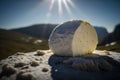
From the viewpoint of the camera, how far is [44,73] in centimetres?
1084

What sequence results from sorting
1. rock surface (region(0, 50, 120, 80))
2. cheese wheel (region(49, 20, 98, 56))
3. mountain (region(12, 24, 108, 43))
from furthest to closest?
1. mountain (region(12, 24, 108, 43))
2. cheese wheel (region(49, 20, 98, 56))
3. rock surface (region(0, 50, 120, 80))

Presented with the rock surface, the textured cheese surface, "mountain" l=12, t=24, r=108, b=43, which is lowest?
the rock surface

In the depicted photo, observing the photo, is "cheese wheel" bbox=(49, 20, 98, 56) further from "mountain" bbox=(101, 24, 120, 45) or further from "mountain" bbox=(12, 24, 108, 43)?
"mountain" bbox=(12, 24, 108, 43)

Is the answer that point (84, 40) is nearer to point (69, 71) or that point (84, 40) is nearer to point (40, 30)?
point (69, 71)

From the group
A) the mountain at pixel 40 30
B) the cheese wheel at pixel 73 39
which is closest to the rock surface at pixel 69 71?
the cheese wheel at pixel 73 39

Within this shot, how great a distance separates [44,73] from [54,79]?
1.27 meters

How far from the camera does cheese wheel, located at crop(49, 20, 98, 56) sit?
14.0 metres

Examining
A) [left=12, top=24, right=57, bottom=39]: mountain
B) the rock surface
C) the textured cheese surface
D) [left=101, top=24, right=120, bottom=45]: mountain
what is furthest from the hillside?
[left=12, top=24, right=57, bottom=39]: mountain

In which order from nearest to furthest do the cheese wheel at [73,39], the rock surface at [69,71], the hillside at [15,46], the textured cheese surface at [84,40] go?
the rock surface at [69,71] → the cheese wheel at [73,39] → the textured cheese surface at [84,40] → the hillside at [15,46]

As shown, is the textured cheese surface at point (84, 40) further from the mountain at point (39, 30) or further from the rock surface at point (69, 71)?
the mountain at point (39, 30)

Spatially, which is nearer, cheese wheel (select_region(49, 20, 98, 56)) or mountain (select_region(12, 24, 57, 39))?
cheese wheel (select_region(49, 20, 98, 56))

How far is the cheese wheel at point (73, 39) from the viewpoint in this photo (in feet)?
46.0

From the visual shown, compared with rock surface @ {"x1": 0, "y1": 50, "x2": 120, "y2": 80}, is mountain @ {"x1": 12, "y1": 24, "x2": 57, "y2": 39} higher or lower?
higher

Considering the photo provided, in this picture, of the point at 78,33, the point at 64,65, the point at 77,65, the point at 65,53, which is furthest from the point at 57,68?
the point at 78,33
